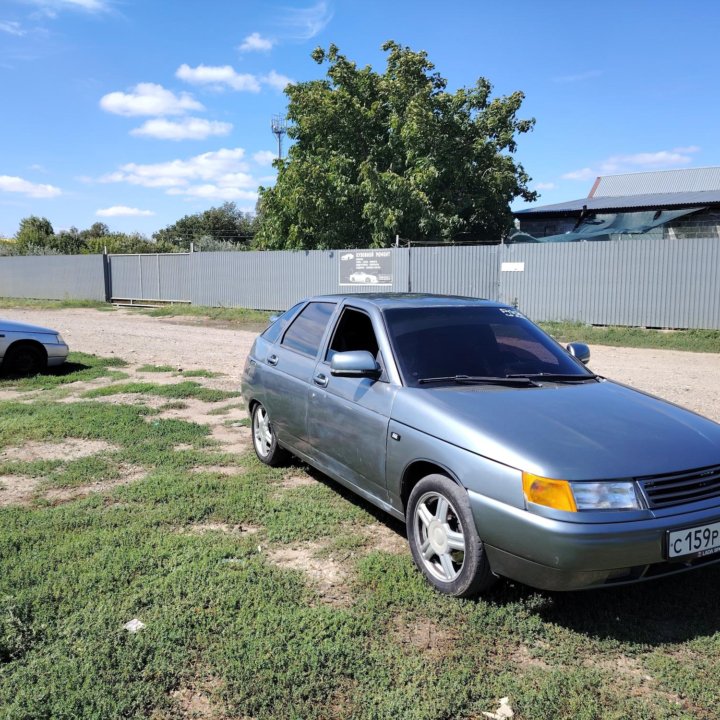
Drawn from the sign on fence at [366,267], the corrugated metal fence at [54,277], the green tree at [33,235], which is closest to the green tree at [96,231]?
the green tree at [33,235]

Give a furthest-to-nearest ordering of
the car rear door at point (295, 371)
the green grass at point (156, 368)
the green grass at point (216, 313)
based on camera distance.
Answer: the green grass at point (216, 313)
the green grass at point (156, 368)
the car rear door at point (295, 371)

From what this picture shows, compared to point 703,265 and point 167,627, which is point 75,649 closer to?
point 167,627

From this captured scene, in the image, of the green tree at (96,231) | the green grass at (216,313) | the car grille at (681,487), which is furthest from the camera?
the green tree at (96,231)

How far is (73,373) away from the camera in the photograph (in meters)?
10.2

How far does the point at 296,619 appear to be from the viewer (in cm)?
312

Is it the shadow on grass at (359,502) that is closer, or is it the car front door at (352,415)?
the car front door at (352,415)

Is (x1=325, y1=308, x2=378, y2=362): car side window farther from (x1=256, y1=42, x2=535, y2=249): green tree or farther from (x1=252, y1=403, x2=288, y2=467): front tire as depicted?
(x1=256, y1=42, x2=535, y2=249): green tree

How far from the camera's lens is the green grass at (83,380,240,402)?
852 centimetres

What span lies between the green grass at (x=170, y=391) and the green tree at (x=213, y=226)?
5652 centimetres

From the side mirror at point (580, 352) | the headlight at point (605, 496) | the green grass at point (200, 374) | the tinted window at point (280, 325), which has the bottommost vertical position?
the green grass at point (200, 374)

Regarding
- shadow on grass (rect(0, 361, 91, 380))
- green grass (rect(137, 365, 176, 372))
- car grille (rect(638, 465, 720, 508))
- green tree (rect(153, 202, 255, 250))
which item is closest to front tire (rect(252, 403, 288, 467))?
car grille (rect(638, 465, 720, 508))

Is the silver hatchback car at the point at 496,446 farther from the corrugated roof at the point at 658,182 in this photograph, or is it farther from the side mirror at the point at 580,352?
the corrugated roof at the point at 658,182

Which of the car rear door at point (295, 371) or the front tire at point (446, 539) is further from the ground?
the car rear door at point (295, 371)

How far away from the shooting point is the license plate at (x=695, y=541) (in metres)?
2.87
